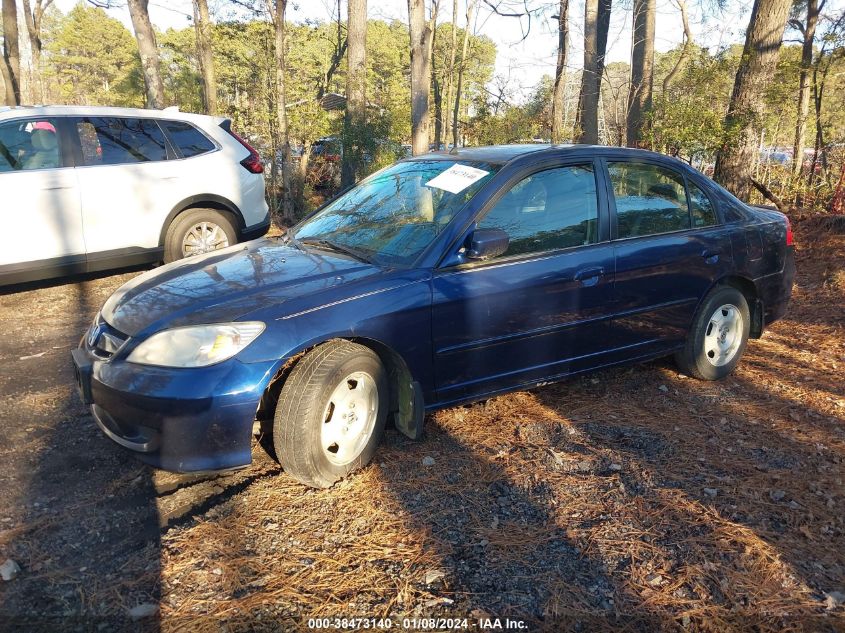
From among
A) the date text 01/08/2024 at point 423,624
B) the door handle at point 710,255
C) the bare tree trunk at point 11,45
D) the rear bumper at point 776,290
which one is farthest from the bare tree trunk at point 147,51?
the date text 01/08/2024 at point 423,624

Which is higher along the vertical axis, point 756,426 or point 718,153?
point 718,153

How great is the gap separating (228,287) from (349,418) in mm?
900

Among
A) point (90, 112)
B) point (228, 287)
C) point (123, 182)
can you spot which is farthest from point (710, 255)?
point (90, 112)

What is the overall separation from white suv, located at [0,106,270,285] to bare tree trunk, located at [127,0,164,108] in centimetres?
520

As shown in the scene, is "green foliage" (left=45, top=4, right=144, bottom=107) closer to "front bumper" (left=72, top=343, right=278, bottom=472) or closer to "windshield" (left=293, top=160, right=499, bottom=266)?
"windshield" (left=293, top=160, right=499, bottom=266)

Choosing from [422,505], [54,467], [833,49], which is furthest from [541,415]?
[833,49]

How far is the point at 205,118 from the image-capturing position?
7.31m

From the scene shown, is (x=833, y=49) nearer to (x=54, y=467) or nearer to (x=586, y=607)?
(x=586, y=607)

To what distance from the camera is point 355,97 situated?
11.5 metres

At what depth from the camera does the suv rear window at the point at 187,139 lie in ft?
22.9

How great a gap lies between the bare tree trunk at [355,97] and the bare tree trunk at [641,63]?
17.9ft

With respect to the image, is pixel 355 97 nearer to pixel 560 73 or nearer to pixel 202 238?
pixel 202 238

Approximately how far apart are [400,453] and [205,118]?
5.43 metres

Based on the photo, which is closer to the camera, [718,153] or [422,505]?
[422,505]
